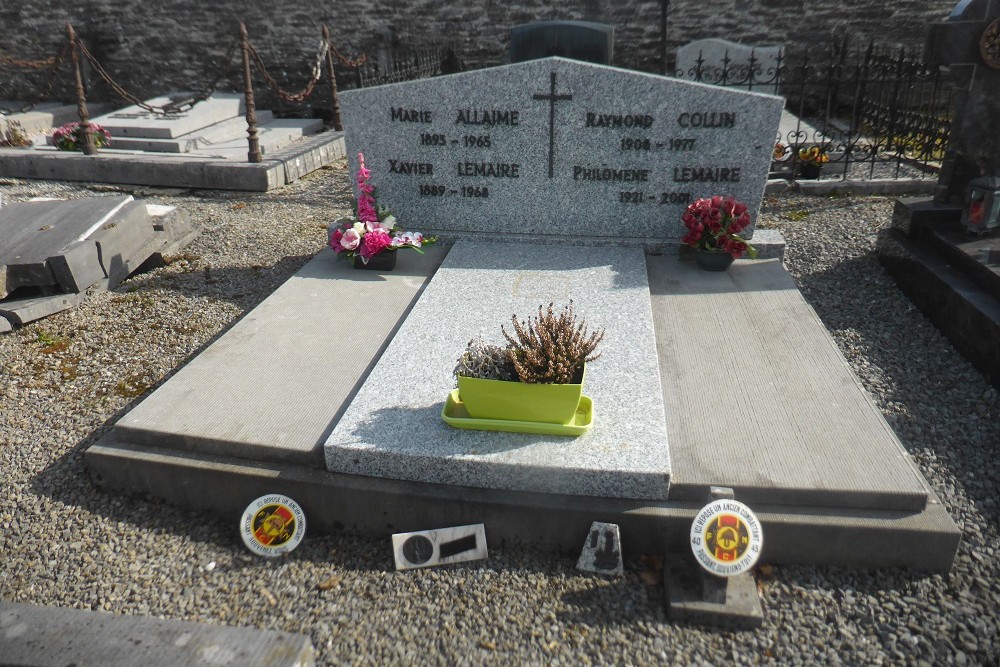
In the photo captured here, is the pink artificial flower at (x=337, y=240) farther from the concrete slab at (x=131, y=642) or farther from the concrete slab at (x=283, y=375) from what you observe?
the concrete slab at (x=131, y=642)

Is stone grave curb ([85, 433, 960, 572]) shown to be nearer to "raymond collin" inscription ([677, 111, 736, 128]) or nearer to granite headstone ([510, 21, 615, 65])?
"raymond collin" inscription ([677, 111, 736, 128])

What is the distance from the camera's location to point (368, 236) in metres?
4.86

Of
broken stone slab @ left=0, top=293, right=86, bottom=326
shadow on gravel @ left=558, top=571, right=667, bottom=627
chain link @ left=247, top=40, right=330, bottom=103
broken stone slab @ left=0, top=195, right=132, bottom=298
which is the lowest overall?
shadow on gravel @ left=558, top=571, right=667, bottom=627

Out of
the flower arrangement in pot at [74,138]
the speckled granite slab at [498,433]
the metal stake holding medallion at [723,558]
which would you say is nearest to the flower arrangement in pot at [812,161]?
the speckled granite slab at [498,433]

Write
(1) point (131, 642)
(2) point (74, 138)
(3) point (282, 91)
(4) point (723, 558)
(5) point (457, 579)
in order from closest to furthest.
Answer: (1) point (131, 642), (4) point (723, 558), (5) point (457, 579), (2) point (74, 138), (3) point (282, 91)

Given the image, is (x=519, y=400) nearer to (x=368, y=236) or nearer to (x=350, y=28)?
(x=368, y=236)

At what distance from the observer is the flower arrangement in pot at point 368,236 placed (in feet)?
16.0

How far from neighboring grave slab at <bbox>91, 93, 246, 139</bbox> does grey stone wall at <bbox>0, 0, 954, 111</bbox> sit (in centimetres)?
154

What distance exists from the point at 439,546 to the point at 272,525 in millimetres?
689

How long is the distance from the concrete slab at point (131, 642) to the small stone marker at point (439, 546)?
700 millimetres

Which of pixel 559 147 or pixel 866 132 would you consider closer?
pixel 559 147

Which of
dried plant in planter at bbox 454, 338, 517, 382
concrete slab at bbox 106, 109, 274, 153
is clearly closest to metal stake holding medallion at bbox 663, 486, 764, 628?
dried plant in planter at bbox 454, 338, 517, 382

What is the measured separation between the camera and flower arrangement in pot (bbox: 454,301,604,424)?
2912mm

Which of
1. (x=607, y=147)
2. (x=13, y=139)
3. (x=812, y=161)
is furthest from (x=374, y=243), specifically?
(x=13, y=139)
